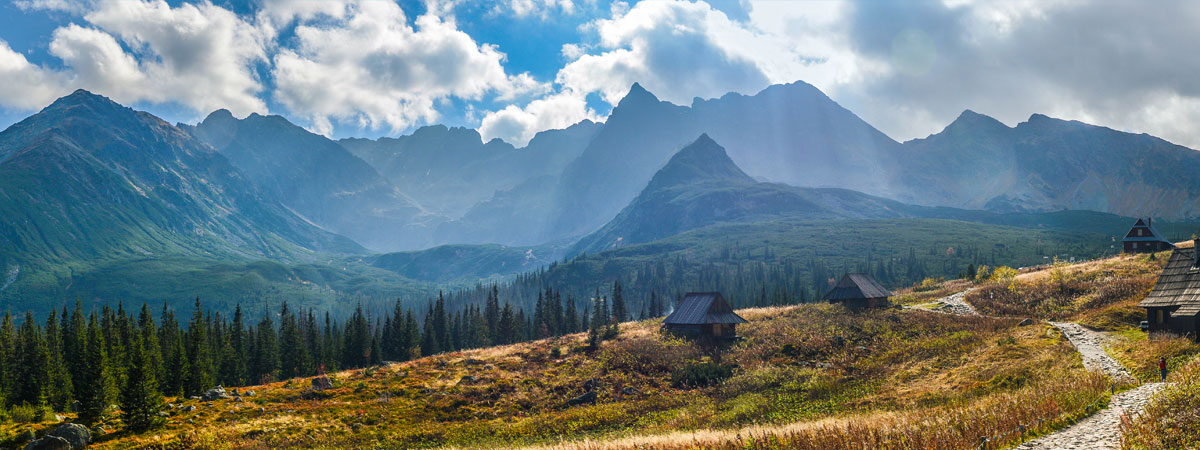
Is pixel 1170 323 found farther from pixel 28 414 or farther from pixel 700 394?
pixel 28 414

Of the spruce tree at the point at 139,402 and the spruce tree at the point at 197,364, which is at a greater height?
the spruce tree at the point at 139,402

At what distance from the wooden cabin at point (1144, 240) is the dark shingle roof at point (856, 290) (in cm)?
5799

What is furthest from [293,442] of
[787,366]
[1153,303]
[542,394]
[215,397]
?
[1153,303]

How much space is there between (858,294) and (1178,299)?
1983 inches

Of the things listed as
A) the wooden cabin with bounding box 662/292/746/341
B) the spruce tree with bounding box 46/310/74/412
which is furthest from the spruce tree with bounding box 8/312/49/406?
A: the wooden cabin with bounding box 662/292/746/341

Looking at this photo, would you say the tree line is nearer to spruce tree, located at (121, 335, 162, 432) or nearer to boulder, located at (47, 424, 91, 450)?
spruce tree, located at (121, 335, 162, 432)

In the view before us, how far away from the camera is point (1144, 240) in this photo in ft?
371

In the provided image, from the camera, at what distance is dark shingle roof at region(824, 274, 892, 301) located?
89000mm

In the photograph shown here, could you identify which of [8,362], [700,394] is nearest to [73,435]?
[700,394]

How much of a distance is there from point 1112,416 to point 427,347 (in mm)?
118256

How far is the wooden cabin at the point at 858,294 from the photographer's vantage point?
292 feet

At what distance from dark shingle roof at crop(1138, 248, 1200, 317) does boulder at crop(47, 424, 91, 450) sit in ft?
216

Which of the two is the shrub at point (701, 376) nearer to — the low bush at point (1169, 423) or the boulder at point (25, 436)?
the low bush at point (1169, 423)

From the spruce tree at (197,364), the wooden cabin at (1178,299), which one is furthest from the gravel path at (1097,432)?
the spruce tree at (197,364)
